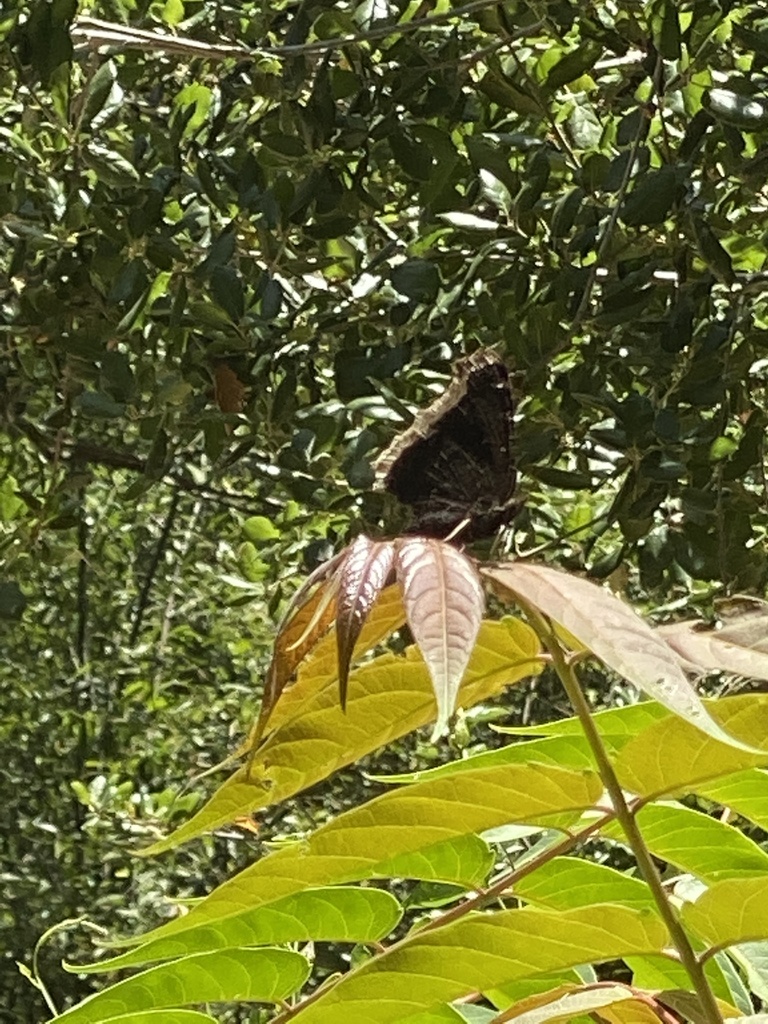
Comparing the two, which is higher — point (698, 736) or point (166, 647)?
point (698, 736)

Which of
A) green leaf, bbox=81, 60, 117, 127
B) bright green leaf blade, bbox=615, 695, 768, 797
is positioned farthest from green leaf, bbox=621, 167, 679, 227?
bright green leaf blade, bbox=615, 695, 768, 797

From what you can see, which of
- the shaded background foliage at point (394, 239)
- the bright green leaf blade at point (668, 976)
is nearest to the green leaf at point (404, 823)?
the bright green leaf blade at point (668, 976)

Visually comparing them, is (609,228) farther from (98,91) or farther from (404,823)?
(404,823)

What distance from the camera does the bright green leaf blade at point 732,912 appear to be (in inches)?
12.0

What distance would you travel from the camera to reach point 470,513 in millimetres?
333

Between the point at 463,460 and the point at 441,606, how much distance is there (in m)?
0.10

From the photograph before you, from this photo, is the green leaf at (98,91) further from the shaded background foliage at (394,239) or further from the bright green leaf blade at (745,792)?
the bright green leaf blade at (745,792)

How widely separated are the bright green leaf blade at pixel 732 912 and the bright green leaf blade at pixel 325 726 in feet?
0.21

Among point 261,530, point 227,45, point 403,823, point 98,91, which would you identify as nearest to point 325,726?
point 403,823

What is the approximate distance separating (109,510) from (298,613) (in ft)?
8.44

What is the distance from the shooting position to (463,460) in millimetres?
343

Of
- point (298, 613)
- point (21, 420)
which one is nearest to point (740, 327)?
point (21, 420)

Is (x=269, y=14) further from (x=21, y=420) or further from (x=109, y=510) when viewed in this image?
(x=109, y=510)

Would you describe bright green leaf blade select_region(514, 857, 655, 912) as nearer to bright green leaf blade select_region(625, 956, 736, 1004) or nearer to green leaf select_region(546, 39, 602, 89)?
bright green leaf blade select_region(625, 956, 736, 1004)
